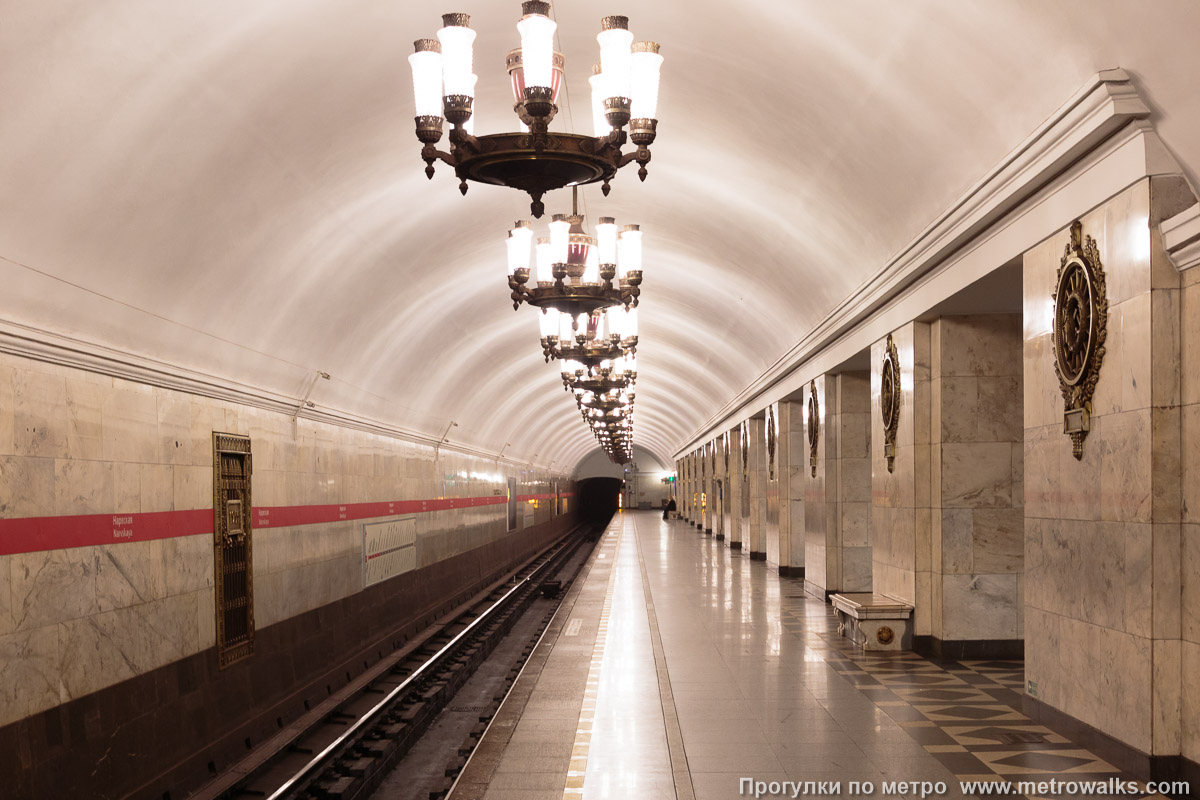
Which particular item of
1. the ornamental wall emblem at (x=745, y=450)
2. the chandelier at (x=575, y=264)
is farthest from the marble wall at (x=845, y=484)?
the ornamental wall emblem at (x=745, y=450)

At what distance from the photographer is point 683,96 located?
8.52 metres

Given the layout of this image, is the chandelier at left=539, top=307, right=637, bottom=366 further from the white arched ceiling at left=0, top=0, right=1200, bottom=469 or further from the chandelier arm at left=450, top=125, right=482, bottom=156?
the chandelier arm at left=450, top=125, right=482, bottom=156

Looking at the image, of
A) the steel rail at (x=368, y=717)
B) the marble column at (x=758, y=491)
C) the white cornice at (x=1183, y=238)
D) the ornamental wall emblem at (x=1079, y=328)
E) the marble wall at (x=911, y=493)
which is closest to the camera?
the white cornice at (x=1183, y=238)

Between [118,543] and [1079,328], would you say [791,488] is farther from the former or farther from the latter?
[118,543]

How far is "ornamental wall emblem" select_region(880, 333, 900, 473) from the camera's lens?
10242 millimetres

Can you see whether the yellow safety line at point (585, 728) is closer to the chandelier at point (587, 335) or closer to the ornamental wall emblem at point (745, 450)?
the chandelier at point (587, 335)

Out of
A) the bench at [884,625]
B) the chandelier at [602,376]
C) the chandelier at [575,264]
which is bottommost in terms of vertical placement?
the bench at [884,625]

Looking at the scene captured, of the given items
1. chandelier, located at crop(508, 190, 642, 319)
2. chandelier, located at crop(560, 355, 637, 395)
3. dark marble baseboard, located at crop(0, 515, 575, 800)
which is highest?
A: chandelier, located at crop(508, 190, 642, 319)

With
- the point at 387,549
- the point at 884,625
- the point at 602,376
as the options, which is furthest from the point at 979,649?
the point at 387,549

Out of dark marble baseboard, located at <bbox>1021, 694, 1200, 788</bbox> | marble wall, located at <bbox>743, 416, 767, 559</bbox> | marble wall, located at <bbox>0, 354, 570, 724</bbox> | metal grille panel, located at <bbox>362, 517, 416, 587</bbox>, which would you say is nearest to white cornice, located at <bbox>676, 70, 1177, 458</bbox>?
dark marble baseboard, located at <bbox>1021, 694, 1200, 788</bbox>

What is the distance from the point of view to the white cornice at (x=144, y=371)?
606cm

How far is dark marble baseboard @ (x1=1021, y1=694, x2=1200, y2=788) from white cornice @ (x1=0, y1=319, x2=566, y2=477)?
6389 mm

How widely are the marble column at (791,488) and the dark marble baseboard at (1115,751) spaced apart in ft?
34.3

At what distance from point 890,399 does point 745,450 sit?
12930mm
